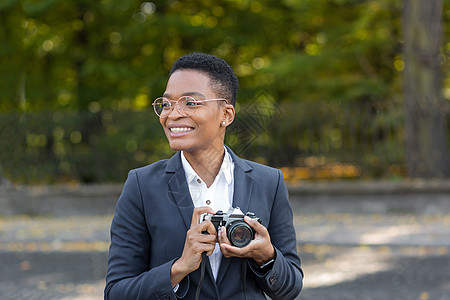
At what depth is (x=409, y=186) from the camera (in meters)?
12.1

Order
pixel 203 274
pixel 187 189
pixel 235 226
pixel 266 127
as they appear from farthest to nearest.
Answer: pixel 266 127 → pixel 187 189 → pixel 203 274 → pixel 235 226

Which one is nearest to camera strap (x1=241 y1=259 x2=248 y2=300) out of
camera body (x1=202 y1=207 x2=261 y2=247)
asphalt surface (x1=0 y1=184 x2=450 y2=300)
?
camera body (x1=202 y1=207 x2=261 y2=247)

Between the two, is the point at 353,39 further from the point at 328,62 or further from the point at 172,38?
the point at 172,38

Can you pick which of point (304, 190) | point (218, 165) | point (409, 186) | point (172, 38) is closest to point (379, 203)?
point (409, 186)

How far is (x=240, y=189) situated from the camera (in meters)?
2.15

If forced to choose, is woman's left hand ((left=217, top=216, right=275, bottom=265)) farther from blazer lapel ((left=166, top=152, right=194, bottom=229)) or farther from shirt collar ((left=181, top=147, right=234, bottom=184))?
shirt collar ((left=181, top=147, right=234, bottom=184))

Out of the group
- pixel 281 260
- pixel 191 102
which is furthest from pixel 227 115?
pixel 281 260

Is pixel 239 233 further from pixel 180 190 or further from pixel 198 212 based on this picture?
pixel 180 190

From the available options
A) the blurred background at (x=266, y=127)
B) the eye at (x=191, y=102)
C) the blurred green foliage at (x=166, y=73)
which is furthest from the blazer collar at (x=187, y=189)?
the blurred green foliage at (x=166, y=73)

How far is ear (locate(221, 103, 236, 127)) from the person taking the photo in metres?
2.14

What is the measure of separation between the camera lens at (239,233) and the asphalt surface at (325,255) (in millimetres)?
4935

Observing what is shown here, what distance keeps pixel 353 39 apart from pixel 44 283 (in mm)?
12254

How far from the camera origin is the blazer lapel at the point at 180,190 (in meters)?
2.08

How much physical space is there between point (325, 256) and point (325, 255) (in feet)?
0.23
